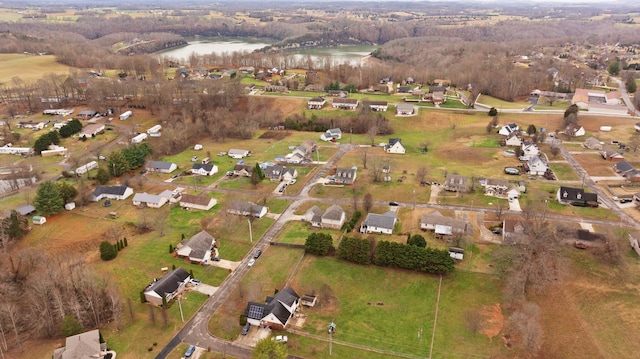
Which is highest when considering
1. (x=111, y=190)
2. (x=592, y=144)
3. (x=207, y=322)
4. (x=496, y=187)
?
(x=592, y=144)

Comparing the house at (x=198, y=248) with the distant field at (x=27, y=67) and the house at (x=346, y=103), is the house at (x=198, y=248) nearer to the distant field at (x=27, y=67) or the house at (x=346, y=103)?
the house at (x=346, y=103)

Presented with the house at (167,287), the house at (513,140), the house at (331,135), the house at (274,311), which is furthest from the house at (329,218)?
the house at (513,140)

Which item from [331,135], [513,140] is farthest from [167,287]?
[513,140]

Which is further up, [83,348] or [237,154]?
[237,154]

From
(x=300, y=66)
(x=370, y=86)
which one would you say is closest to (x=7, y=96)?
(x=300, y=66)

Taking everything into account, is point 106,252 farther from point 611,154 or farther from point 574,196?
point 611,154
